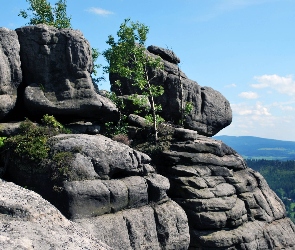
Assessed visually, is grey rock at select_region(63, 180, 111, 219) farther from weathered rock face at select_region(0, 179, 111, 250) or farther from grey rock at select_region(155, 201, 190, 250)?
weathered rock face at select_region(0, 179, 111, 250)

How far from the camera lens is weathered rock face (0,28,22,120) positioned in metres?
31.2

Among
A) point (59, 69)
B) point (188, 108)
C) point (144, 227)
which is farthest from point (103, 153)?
point (188, 108)

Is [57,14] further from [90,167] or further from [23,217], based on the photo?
[23,217]

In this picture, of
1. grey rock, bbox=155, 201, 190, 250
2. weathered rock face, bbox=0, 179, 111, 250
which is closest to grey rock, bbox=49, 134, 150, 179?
grey rock, bbox=155, 201, 190, 250

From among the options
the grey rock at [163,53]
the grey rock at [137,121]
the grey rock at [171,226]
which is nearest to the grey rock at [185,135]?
the grey rock at [137,121]

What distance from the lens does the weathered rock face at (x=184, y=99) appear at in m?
46.1

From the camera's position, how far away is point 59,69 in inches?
1329

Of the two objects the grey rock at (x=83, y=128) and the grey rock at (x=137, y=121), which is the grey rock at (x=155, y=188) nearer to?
the grey rock at (x=83, y=128)

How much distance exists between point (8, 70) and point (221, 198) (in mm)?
22334

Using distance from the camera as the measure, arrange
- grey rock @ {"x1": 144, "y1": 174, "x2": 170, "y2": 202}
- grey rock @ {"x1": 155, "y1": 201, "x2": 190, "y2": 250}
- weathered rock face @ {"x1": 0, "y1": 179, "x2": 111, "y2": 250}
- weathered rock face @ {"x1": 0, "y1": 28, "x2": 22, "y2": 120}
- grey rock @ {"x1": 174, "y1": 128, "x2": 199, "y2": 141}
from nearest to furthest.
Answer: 1. weathered rock face @ {"x1": 0, "y1": 179, "x2": 111, "y2": 250}
2. grey rock @ {"x1": 155, "y1": 201, "x2": 190, "y2": 250}
3. grey rock @ {"x1": 144, "y1": 174, "x2": 170, "y2": 202}
4. weathered rock face @ {"x1": 0, "y1": 28, "x2": 22, "y2": 120}
5. grey rock @ {"x1": 174, "y1": 128, "x2": 199, "y2": 141}

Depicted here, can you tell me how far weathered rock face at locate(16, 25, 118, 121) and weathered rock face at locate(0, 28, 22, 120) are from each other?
0.97 meters

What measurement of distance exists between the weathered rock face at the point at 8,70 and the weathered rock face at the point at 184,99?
52.8ft

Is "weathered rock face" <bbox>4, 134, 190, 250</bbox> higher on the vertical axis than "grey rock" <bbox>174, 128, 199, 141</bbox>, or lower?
lower

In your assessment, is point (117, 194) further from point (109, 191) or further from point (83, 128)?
point (83, 128)
